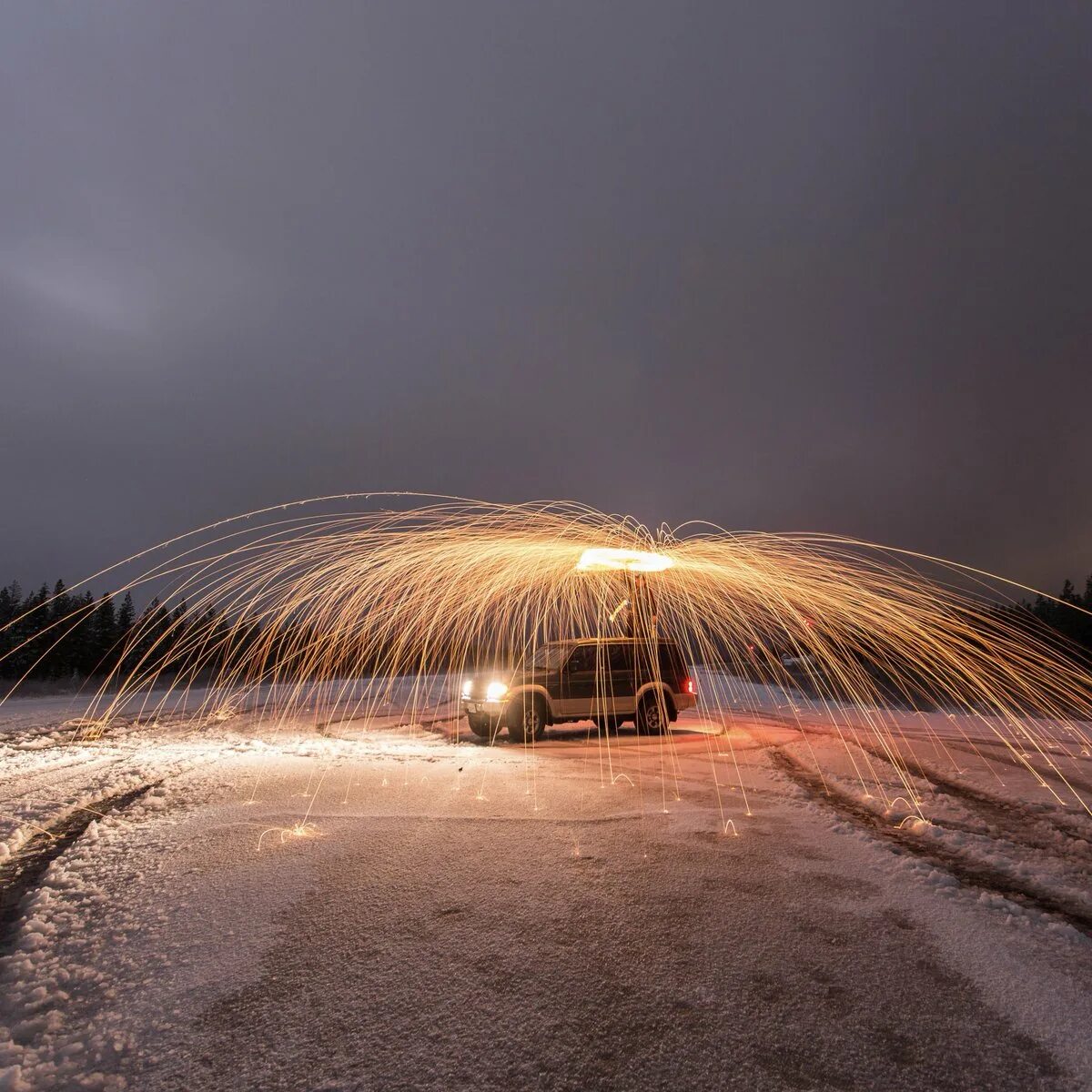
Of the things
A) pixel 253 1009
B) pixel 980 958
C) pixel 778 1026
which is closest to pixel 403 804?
pixel 253 1009

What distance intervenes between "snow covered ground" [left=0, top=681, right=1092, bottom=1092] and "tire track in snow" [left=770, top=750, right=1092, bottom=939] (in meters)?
0.04

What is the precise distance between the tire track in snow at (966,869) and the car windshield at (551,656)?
5.73 metres

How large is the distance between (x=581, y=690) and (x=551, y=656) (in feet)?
2.91

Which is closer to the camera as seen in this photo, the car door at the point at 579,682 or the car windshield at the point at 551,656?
the car door at the point at 579,682

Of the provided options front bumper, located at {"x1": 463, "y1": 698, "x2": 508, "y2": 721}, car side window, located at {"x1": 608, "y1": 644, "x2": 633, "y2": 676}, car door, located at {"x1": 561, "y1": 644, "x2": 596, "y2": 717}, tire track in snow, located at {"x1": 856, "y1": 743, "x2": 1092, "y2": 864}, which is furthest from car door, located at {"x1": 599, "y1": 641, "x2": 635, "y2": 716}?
tire track in snow, located at {"x1": 856, "y1": 743, "x2": 1092, "y2": 864}

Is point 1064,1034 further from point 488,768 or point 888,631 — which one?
point 488,768

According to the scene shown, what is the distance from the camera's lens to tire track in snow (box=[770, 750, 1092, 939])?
13.6ft

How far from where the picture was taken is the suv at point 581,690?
11602 mm

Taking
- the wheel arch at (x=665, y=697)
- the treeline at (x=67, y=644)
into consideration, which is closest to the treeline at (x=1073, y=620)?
the wheel arch at (x=665, y=697)

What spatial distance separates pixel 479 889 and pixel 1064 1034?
9.84 ft

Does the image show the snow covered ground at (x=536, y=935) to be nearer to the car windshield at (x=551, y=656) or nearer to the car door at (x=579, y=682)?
the car door at (x=579, y=682)

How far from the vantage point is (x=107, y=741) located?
11.0 meters

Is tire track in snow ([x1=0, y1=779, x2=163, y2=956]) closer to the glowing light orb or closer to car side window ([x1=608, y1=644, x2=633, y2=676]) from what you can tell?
the glowing light orb

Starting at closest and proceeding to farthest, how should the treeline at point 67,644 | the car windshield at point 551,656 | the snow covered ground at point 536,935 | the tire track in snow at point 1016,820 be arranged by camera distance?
the snow covered ground at point 536,935 < the tire track in snow at point 1016,820 < the car windshield at point 551,656 < the treeline at point 67,644
